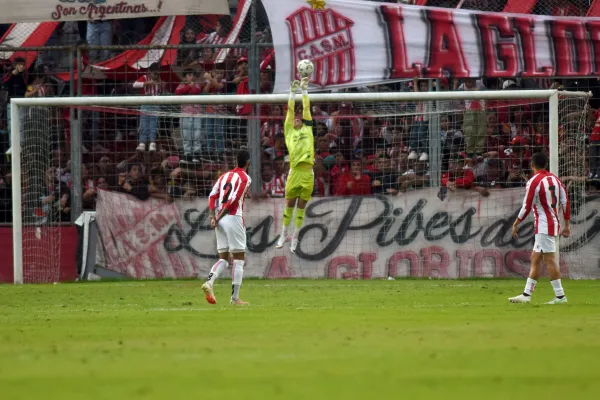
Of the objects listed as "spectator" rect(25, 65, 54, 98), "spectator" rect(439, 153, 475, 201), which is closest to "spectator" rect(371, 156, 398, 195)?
"spectator" rect(439, 153, 475, 201)

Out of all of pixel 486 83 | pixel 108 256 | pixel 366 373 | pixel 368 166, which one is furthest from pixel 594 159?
pixel 366 373

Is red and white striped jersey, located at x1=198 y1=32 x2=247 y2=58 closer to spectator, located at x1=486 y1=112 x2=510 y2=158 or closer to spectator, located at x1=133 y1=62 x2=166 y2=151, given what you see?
spectator, located at x1=133 y1=62 x2=166 y2=151

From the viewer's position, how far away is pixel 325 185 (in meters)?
24.7

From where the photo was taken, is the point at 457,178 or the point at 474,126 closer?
the point at 457,178

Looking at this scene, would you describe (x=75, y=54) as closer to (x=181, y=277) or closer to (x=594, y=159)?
(x=181, y=277)

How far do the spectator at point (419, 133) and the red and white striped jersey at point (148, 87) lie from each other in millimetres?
6070

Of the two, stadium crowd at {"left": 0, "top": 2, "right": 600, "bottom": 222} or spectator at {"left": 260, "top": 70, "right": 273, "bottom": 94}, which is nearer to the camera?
stadium crowd at {"left": 0, "top": 2, "right": 600, "bottom": 222}

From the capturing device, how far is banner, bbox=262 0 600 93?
23812mm

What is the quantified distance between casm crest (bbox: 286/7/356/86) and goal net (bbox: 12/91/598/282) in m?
0.78

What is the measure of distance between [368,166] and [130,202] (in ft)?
18.0

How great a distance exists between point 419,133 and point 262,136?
361cm

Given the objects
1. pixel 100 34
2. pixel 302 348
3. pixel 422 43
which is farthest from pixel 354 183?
pixel 302 348

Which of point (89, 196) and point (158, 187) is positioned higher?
point (158, 187)

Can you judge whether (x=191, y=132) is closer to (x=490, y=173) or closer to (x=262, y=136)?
(x=262, y=136)
